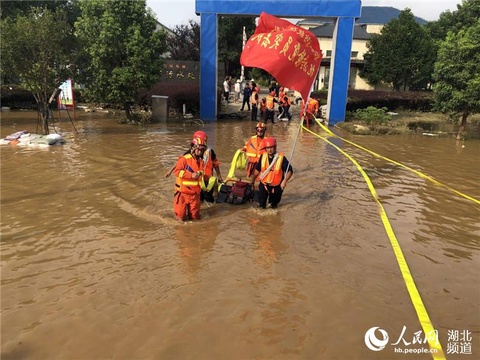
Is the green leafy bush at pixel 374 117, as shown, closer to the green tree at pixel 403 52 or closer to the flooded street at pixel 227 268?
the flooded street at pixel 227 268

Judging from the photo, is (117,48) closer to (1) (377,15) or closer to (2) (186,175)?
(2) (186,175)

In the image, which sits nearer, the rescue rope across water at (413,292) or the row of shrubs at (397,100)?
the rescue rope across water at (413,292)

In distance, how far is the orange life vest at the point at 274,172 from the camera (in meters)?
6.70

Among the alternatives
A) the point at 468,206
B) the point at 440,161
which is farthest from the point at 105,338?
the point at 440,161

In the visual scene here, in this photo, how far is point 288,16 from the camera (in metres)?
17.5

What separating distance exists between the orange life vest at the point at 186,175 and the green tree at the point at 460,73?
1246cm

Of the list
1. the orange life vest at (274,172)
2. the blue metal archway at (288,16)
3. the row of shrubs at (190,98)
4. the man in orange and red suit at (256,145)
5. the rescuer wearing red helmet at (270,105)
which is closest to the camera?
the orange life vest at (274,172)

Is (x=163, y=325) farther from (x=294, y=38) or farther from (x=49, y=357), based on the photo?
(x=294, y=38)

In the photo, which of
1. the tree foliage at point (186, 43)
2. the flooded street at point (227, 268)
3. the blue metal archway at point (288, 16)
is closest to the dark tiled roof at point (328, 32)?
the tree foliage at point (186, 43)

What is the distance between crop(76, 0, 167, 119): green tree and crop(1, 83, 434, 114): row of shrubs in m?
2.70

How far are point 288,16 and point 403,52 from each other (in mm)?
19377

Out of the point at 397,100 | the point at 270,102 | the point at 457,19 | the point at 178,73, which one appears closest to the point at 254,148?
the point at 270,102

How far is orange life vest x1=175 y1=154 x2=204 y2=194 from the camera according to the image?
6203mm

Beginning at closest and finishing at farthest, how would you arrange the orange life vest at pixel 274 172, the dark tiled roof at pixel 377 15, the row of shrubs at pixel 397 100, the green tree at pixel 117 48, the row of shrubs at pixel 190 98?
the orange life vest at pixel 274 172 → the green tree at pixel 117 48 → the row of shrubs at pixel 190 98 → the row of shrubs at pixel 397 100 → the dark tiled roof at pixel 377 15
